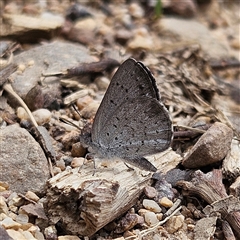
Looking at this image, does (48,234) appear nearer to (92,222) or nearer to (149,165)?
(92,222)

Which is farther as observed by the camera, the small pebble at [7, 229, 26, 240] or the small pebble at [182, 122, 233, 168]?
the small pebble at [182, 122, 233, 168]

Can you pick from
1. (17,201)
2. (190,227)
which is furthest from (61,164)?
(190,227)

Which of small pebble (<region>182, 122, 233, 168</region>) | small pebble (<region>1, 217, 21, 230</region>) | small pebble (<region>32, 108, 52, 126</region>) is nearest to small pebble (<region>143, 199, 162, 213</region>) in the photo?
small pebble (<region>182, 122, 233, 168</region>)

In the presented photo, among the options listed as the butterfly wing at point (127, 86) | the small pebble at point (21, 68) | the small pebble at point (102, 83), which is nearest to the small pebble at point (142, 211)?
the butterfly wing at point (127, 86)

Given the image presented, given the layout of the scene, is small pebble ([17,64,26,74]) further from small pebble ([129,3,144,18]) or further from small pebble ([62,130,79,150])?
small pebble ([129,3,144,18])

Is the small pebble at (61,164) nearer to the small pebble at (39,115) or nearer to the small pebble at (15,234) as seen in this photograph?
the small pebble at (39,115)

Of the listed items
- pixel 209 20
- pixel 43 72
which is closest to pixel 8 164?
pixel 43 72
